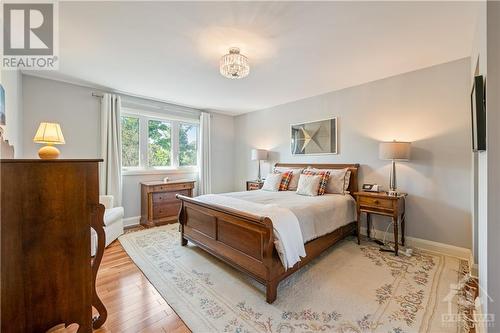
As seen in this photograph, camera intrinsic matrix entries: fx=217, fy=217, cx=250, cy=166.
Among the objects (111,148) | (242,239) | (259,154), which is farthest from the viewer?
(259,154)

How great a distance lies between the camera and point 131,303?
1.90 meters

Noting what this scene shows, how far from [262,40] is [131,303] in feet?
9.11

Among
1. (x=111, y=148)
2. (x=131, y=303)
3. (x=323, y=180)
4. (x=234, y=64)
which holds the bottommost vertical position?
(x=131, y=303)

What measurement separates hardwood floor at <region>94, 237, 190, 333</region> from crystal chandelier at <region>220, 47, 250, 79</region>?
7.60 feet

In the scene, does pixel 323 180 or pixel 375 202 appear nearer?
pixel 375 202

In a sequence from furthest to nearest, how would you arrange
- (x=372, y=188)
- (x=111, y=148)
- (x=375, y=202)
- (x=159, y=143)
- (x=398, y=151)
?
(x=159, y=143), (x=111, y=148), (x=372, y=188), (x=375, y=202), (x=398, y=151)

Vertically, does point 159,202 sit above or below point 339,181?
below

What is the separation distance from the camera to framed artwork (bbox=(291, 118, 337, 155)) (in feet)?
12.8

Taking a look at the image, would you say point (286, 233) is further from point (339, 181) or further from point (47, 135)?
point (47, 135)

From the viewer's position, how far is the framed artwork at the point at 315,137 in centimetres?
389

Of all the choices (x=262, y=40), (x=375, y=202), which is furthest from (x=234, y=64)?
(x=375, y=202)

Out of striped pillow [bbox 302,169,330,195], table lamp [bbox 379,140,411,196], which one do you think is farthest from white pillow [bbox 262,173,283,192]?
table lamp [bbox 379,140,411,196]

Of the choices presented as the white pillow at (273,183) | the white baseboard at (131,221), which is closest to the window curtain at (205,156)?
the white baseboard at (131,221)

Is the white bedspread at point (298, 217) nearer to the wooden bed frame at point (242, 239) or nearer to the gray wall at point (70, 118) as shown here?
the wooden bed frame at point (242, 239)
